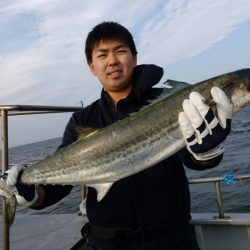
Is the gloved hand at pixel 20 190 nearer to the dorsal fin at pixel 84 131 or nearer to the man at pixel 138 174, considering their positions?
the man at pixel 138 174

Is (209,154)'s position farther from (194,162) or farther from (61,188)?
(61,188)

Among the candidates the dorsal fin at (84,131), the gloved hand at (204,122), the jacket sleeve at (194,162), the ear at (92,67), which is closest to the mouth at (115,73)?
the ear at (92,67)

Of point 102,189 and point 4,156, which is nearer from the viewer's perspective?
point 102,189

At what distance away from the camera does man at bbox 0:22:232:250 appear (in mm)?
3326

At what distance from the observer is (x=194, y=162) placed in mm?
3545

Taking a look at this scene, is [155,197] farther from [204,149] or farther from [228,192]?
[228,192]

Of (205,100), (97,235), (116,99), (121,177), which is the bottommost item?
(97,235)

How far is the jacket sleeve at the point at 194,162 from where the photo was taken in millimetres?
3484

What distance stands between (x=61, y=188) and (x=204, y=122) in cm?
168

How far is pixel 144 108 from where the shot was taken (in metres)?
3.70

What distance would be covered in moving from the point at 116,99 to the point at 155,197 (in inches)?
43.8

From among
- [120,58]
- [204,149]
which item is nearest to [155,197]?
[204,149]

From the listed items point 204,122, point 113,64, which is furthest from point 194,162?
point 113,64

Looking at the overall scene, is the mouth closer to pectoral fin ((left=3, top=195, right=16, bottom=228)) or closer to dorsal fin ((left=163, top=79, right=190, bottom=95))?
dorsal fin ((left=163, top=79, right=190, bottom=95))
